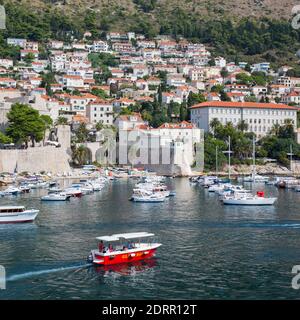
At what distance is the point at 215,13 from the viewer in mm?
118938

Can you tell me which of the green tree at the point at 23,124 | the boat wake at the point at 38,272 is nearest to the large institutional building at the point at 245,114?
the green tree at the point at 23,124

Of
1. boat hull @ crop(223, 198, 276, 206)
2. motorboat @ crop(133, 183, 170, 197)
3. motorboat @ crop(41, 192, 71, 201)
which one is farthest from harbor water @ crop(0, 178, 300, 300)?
motorboat @ crop(133, 183, 170, 197)

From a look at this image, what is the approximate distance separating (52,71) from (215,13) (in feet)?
166

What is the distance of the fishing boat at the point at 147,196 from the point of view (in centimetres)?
2997

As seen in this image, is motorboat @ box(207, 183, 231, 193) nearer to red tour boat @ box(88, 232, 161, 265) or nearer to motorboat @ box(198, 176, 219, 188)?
motorboat @ box(198, 176, 219, 188)

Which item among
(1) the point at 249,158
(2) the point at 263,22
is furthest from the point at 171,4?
(1) the point at 249,158

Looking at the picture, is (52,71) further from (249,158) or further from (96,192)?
(96,192)

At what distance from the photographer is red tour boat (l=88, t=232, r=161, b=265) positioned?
15797 millimetres

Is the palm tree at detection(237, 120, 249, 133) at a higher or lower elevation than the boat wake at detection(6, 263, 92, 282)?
higher

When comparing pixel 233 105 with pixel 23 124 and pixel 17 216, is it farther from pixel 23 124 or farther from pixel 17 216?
pixel 17 216

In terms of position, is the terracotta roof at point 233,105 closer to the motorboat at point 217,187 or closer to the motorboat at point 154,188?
the motorboat at point 217,187

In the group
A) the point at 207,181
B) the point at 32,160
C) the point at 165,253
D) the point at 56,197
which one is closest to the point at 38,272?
the point at 165,253

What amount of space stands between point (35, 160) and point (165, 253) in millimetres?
26880

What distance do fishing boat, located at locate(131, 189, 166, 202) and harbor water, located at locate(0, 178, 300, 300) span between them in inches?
74.5
